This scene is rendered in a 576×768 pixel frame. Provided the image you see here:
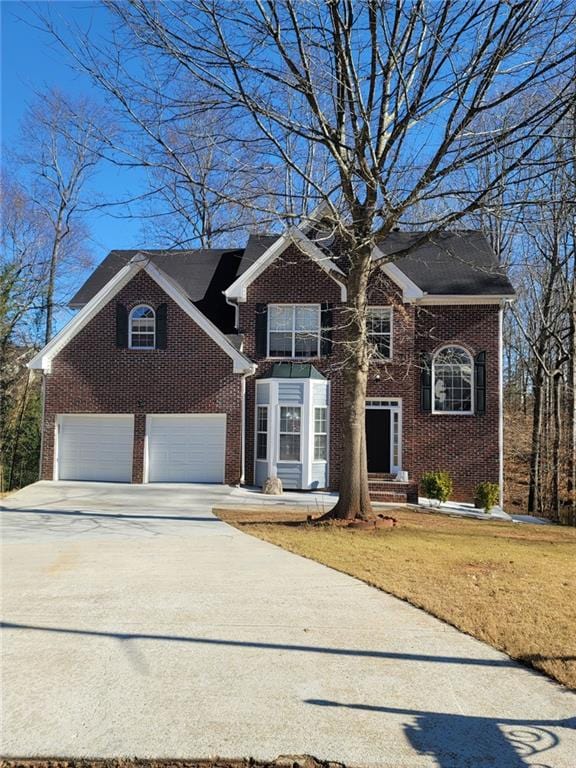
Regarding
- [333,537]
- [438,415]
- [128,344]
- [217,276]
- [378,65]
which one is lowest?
[333,537]

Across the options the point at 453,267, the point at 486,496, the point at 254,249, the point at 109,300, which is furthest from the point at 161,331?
the point at 486,496

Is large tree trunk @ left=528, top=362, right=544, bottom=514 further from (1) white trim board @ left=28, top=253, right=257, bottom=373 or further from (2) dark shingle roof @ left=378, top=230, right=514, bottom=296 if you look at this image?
(1) white trim board @ left=28, top=253, right=257, bottom=373

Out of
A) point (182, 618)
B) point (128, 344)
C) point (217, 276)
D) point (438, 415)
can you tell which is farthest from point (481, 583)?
point (217, 276)

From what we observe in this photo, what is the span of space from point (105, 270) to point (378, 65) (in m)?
13.6

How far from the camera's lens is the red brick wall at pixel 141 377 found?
18266mm

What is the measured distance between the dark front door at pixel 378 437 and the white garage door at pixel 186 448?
14.8 feet

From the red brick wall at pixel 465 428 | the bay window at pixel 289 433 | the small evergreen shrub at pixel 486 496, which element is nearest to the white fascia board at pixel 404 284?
the red brick wall at pixel 465 428

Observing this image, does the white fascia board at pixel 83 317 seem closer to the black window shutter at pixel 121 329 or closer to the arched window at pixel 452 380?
the black window shutter at pixel 121 329

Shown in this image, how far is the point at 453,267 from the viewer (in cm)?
2008

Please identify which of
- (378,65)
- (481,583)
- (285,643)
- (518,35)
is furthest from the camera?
(378,65)

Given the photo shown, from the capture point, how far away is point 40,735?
3676 mm

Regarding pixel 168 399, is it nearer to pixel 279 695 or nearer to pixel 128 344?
pixel 128 344

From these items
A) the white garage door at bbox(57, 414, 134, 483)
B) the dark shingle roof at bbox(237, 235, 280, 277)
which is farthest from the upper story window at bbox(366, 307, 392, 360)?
the white garage door at bbox(57, 414, 134, 483)

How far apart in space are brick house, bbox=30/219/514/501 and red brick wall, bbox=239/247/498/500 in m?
0.04
